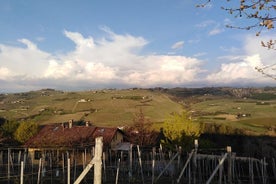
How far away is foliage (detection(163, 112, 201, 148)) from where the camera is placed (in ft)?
127

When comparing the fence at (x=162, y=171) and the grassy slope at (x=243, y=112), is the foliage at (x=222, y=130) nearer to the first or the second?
the grassy slope at (x=243, y=112)

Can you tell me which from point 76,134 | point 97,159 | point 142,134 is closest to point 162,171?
point 97,159

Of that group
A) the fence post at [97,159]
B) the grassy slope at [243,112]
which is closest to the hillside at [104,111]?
the grassy slope at [243,112]

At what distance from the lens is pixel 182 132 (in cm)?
3916

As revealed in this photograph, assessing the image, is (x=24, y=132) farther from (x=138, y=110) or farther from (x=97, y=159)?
(x=97, y=159)

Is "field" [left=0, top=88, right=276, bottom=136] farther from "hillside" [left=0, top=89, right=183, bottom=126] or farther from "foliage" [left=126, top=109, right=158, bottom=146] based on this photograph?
"foliage" [left=126, top=109, right=158, bottom=146]

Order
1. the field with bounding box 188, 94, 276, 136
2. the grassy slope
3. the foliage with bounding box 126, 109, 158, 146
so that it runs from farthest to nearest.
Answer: the grassy slope, the field with bounding box 188, 94, 276, 136, the foliage with bounding box 126, 109, 158, 146

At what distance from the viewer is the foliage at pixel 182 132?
127 feet

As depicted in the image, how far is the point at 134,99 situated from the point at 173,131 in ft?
204

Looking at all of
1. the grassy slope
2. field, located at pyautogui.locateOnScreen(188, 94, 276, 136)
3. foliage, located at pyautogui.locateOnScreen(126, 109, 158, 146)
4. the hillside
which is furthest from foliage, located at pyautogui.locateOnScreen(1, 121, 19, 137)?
the grassy slope

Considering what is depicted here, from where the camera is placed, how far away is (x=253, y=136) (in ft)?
145

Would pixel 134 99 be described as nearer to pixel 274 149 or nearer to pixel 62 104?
pixel 62 104

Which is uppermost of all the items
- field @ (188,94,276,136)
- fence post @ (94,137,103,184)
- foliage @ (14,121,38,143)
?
fence post @ (94,137,103,184)

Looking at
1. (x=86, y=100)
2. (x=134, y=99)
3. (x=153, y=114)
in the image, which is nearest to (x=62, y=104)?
(x=86, y=100)
